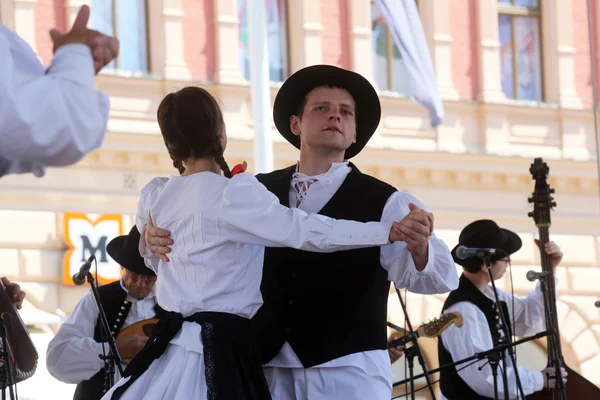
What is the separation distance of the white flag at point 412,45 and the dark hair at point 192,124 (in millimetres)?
6698

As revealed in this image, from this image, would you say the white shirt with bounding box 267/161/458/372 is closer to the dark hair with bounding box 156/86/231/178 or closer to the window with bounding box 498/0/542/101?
the dark hair with bounding box 156/86/231/178

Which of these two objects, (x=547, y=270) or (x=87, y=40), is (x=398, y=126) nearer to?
(x=547, y=270)

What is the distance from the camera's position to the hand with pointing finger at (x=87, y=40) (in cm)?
326

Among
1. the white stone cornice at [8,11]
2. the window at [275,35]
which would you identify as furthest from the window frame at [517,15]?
the white stone cornice at [8,11]

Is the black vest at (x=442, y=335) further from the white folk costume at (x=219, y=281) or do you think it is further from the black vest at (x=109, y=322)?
the white folk costume at (x=219, y=281)

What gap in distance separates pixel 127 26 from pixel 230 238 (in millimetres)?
10726

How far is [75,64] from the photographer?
10.4 feet

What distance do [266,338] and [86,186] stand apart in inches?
379

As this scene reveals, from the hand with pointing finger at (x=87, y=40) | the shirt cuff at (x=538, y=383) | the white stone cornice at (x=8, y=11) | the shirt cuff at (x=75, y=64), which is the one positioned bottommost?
the shirt cuff at (x=538, y=383)

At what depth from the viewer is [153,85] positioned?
46.8 feet

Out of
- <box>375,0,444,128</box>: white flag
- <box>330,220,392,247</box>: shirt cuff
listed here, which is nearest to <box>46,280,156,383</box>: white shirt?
<box>330,220,392,247</box>: shirt cuff

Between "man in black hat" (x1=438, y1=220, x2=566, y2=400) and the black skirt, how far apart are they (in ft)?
9.58

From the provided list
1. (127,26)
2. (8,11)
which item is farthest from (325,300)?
(127,26)

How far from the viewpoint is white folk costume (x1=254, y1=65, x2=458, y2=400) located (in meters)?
4.40
